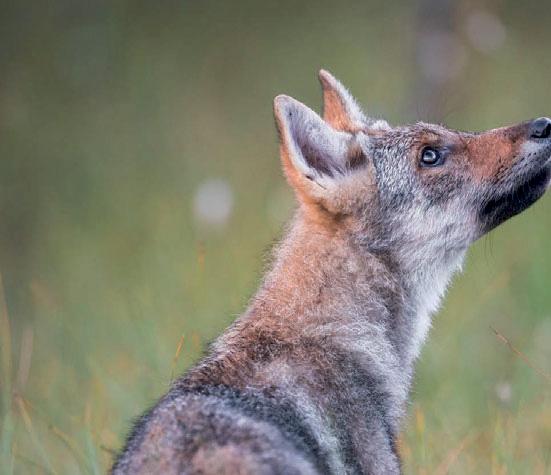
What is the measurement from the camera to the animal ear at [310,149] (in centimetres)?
662

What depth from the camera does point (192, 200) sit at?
44.2 feet

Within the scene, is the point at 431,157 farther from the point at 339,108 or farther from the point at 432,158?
the point at 339,108

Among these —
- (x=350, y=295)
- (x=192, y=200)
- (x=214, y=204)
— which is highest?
(x=350, y=295)

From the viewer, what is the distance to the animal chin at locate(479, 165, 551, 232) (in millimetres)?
6891

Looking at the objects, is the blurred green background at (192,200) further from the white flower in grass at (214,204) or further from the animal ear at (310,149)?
the animal ear at (310,149)

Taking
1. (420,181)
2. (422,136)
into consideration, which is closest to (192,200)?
(422,136)

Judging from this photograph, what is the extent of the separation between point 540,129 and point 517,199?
14.8 inches

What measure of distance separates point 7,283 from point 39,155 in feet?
9.61

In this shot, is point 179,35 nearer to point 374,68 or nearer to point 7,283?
point 374,68

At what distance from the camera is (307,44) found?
18938mm

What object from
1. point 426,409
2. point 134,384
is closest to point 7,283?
point 134,384

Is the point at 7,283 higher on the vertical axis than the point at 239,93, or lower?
lower

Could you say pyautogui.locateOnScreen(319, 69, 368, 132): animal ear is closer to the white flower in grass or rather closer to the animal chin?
the animal chin

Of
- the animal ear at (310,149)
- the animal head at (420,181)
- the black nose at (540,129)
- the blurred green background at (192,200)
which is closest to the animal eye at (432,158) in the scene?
the animal head at (420,181)
